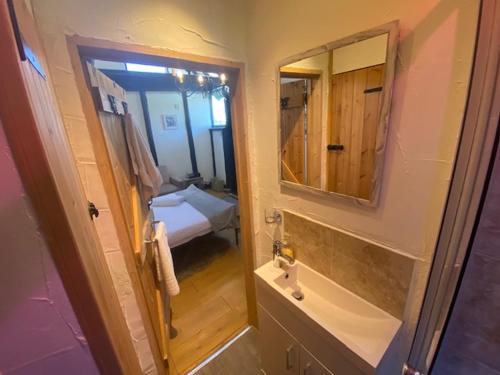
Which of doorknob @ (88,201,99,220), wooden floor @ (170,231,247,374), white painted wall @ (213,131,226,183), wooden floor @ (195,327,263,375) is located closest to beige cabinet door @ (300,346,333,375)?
wooden floor @ (195,327,263,375)

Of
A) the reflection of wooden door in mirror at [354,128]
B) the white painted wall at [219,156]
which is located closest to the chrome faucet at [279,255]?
the reflection of wooden door in mirror at [354,128]

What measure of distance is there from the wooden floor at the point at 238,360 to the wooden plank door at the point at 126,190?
1.19 ft

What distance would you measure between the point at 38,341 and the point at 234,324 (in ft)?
5.74

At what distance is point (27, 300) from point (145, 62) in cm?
103

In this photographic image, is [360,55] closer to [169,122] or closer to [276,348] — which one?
[276,348]

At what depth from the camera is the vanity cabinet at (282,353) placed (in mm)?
995

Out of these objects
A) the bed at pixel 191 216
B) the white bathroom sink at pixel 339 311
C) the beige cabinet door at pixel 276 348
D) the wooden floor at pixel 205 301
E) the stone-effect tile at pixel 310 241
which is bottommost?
the wooden floor at pixel 205 301

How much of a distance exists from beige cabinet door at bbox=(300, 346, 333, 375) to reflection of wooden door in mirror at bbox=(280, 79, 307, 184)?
0.84 metres

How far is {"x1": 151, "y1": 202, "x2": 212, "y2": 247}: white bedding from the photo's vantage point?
2.38 meters

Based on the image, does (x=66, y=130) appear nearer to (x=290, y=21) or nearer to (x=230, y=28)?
(x=230, y=28)

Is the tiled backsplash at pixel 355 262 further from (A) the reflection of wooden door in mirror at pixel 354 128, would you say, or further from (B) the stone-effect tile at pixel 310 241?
(A) the reflection of wooden door in mirror at pixel 354 128

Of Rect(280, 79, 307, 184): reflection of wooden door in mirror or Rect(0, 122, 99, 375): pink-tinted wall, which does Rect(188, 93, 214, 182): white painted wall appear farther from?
Rect(0, 122, 99, 375): pink-tinted wall

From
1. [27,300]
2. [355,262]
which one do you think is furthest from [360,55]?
[27,300]

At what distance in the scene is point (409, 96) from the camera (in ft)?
2.32
